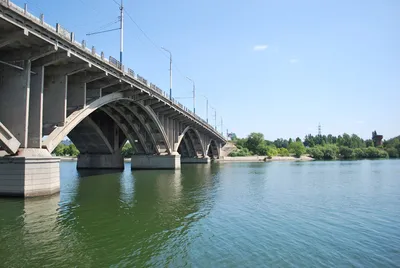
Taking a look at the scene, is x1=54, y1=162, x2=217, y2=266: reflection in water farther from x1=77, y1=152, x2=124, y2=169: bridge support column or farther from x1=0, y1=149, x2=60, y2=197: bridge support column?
x1=77, y1=152, x2=124, y2=169: bridge support column

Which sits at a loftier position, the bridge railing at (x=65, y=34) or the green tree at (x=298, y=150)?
the bridge railing at (x=65, y=34)

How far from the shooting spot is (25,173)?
1878 cm

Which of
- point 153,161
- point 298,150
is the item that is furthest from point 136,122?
point 298,150

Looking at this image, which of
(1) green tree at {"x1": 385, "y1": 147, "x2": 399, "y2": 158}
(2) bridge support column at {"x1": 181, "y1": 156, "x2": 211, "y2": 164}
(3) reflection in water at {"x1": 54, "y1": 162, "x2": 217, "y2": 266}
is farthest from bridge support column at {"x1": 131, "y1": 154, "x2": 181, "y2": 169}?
(1) green tree at {"x1": 385, "y1": 147, "x2": 399, "y2": 158}

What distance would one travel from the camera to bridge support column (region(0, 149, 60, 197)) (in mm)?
18641

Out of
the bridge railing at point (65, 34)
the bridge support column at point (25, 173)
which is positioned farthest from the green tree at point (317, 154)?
the bridge support column at point (25, 173)

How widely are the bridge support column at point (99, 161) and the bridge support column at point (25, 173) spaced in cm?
3154

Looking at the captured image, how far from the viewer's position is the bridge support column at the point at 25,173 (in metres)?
18.6

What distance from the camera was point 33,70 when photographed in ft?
70.0

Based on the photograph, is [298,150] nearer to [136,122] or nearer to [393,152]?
[393,152]

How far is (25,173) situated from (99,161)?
33.5m

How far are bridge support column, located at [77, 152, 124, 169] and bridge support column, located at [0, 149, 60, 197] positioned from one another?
3154cm

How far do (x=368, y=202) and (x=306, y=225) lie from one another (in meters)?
8.53

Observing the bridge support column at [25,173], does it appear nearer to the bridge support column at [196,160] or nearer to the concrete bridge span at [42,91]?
the concrete bridge span at [42,91]
